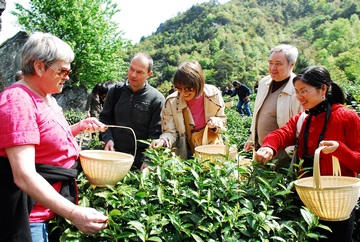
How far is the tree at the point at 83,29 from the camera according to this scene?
21703 mm

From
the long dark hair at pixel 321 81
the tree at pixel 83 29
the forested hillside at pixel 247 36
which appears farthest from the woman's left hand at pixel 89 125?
the forested hillside at pixel 247 36

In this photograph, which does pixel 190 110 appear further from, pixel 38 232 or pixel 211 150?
pixel 38 232

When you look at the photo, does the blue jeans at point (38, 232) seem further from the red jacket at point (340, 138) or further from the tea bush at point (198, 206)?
the red jacket at point (340, 138)

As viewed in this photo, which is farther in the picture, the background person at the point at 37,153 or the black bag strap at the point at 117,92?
the black bag strap at the point at 117,92

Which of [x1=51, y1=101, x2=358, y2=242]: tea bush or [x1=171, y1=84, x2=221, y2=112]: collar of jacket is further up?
[x1=171, y1=84, x2=221, y2=112]: collar of jacket

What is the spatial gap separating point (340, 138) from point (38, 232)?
1.80 metres

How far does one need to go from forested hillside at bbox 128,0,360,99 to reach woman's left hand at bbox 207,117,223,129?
64.2m

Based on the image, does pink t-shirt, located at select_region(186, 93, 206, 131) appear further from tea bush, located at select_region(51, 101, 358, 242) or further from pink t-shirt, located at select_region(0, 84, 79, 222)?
pink t-shirt, located at select_region(0, 84, 79, 222)

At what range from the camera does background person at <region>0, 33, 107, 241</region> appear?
149 centimetres

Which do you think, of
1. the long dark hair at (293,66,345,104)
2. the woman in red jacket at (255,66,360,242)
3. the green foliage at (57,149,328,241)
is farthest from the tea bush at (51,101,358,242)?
the long dark hair at (293,66,345,104)

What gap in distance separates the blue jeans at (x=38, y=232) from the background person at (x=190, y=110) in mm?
1465

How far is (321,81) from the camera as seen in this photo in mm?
2330

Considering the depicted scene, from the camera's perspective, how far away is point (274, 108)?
10.7ft

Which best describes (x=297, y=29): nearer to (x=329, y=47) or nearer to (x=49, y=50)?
(x=329, y=47)
